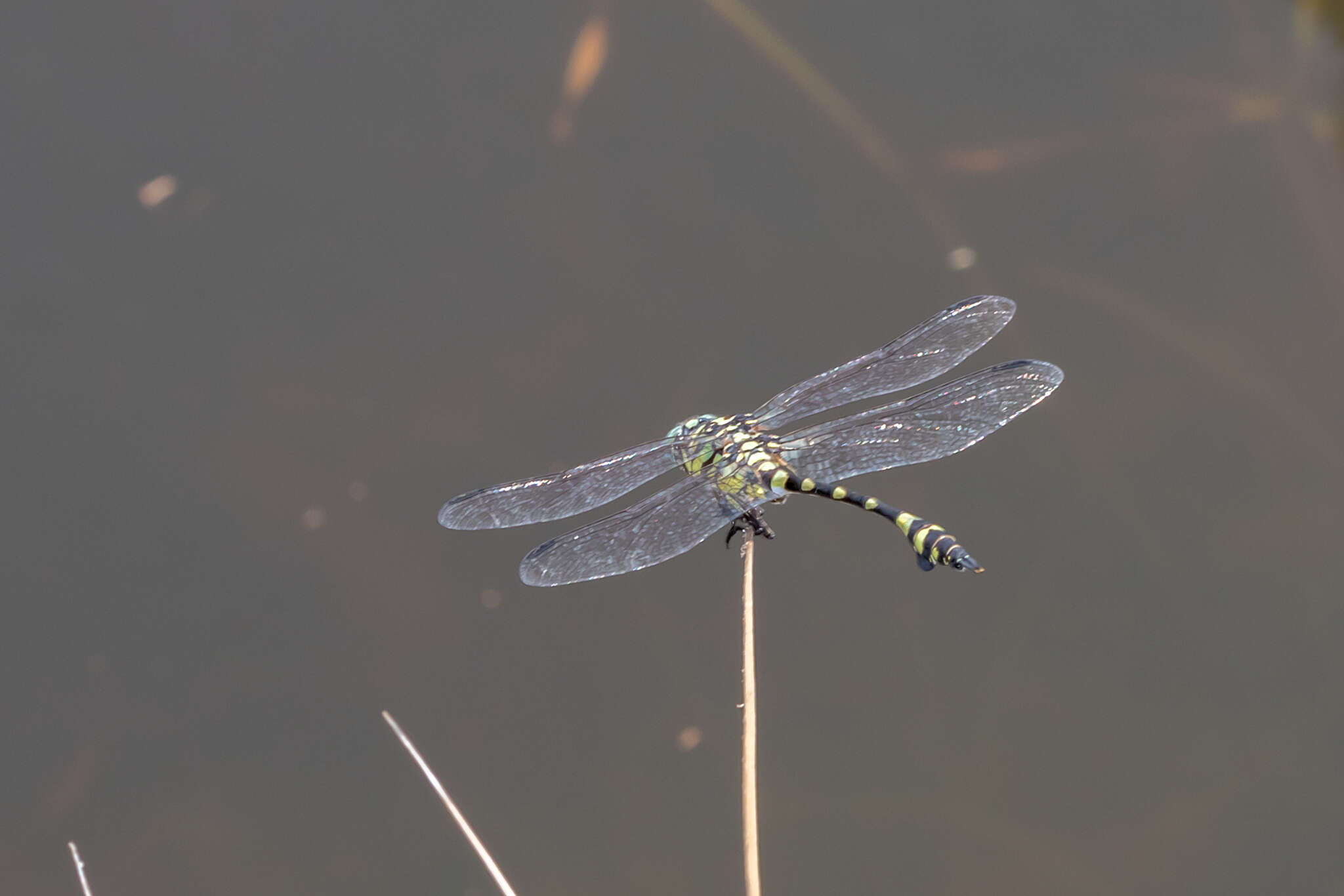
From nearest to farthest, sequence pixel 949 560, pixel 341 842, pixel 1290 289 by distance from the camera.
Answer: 1. pixel 949 560
2. pixel 341 842
3. pixel 1290 289

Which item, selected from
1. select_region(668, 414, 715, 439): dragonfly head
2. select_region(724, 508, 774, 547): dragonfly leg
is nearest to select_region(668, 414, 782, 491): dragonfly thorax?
select_region(668, 414, 715, 439): dragonfly head

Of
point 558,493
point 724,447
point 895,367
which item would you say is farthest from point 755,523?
point 895,367

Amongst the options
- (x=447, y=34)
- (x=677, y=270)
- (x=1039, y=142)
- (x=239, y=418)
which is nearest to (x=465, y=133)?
(x=447, y=34)

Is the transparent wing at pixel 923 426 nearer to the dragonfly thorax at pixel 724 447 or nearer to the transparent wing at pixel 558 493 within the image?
the dragonfly thorax at pixel 724 447

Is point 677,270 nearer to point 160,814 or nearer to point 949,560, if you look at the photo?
point 949,560

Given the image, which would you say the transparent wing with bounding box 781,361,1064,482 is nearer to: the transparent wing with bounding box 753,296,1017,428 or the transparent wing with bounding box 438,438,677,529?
the transparent wing with bounding box 753,296,1017,428

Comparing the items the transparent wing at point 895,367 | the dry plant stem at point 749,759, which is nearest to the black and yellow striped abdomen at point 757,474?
the transparent wing at point 895,367
